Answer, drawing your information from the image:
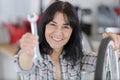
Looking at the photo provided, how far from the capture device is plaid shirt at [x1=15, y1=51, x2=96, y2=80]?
0.98 m

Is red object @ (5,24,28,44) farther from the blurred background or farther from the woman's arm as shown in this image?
the woman's arm

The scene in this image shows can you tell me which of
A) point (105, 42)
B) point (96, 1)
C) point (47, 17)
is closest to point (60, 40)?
point (47, 17)

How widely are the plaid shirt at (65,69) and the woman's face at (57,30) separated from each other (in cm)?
9

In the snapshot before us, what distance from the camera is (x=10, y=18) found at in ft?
8.86

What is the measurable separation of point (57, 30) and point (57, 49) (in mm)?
141

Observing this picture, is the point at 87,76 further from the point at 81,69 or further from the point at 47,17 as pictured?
the point at 47,17

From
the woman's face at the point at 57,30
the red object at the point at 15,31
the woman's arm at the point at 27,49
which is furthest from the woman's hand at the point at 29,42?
the red object at the point at 15,31

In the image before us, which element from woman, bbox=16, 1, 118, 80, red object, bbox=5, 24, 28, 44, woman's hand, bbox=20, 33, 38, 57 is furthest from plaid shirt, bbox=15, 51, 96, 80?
red object, bbox=5, 24, 28, 44

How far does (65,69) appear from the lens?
1.05 m

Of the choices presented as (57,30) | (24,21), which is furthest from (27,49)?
(24,21)

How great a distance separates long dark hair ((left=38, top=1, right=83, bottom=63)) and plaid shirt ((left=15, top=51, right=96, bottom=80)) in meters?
0.03

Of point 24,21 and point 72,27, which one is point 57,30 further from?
point 24,21

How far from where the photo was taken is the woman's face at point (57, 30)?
925mm

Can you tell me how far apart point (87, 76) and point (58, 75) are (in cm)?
11
